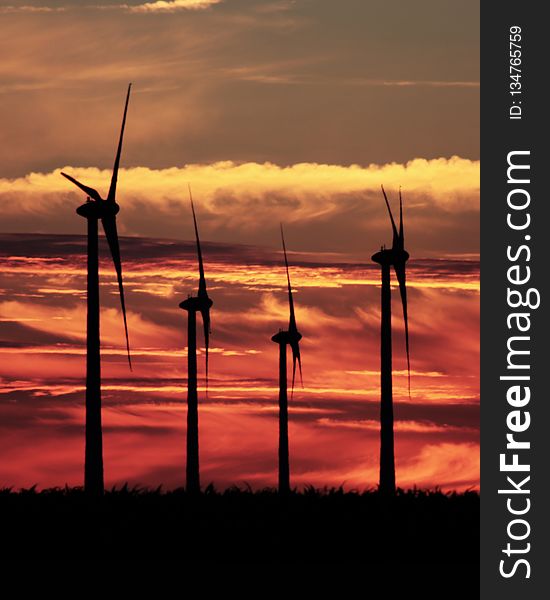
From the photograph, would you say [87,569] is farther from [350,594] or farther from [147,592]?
[350,594]

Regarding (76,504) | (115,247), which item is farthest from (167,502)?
(115,247)

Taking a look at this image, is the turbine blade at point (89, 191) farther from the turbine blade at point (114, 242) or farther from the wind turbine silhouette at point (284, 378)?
the wind turbine silhouette at point (284, 378)

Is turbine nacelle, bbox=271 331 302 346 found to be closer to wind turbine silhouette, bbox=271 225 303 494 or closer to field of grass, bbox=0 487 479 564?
wind turbine silhouette, bbox=271 225 303 494

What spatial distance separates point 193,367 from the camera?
296ft

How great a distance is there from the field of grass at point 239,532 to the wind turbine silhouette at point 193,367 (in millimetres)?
13867

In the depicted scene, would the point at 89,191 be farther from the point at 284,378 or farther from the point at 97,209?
the point at 284,378

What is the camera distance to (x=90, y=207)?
247 feet

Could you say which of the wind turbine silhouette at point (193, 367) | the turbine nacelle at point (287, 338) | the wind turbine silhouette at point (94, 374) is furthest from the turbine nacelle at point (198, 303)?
the wind turbine silhouette at point (94, 374)

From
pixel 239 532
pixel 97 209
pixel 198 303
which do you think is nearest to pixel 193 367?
pixel 198 303

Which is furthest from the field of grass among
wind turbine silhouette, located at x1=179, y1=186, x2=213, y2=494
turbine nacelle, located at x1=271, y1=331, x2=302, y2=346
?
turbine nacelle, located at x1=271, y1=331, x2=302, y2=346

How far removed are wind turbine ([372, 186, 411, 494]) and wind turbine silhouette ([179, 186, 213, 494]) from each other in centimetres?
1083

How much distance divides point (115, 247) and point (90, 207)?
3.30m

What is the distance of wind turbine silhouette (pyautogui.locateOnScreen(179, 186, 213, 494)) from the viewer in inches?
3442

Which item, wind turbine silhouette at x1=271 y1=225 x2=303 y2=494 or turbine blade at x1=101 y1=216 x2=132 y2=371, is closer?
turbine blade at x1=101 y1=216 x2=132 y2=371
